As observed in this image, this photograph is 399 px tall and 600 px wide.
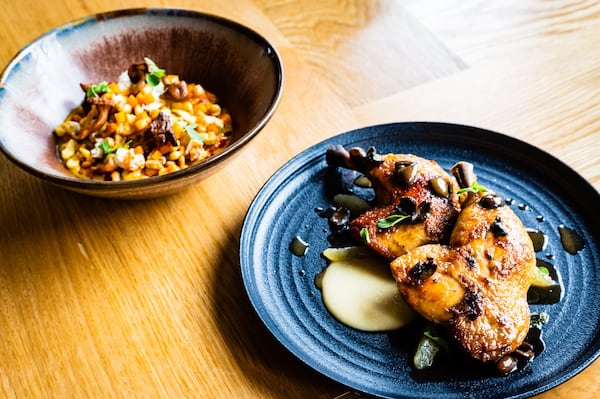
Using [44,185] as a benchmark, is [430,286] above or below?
below

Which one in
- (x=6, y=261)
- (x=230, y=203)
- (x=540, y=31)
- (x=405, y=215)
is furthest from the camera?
(x=540, y=31)

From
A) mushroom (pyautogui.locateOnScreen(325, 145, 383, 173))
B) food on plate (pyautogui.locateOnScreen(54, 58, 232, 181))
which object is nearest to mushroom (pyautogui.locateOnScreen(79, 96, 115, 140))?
food on plate (pyautogui.locateOnScreen(54, 58, 232, 181))

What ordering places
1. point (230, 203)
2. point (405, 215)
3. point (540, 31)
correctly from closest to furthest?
point (405, 215) → point (230, 203) → point (540, 31)

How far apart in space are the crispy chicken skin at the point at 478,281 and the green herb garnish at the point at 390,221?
102 mm

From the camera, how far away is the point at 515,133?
180 centimetres

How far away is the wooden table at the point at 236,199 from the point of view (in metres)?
1.30

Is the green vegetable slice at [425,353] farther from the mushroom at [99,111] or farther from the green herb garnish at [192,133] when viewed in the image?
the mushroom at [99,111]

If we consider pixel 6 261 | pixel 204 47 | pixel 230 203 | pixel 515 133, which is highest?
pixel 204 47

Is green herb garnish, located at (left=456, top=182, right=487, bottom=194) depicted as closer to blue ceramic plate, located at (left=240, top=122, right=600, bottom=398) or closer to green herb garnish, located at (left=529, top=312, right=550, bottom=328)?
blue ceramic plate, located at (left=240, top=122, right=600, bottom=398)

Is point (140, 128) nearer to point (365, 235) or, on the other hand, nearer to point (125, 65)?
point (125, 65)

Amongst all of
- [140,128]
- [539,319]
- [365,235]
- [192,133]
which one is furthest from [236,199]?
[539,319]

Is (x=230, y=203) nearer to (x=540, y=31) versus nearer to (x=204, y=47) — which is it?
(x=204, y=47)

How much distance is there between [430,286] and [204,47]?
3.55ft

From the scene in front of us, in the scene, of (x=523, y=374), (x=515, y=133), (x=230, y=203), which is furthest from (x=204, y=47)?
(x=523, y=374)
